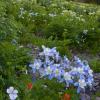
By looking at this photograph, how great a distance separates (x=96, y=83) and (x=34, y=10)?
5795mm

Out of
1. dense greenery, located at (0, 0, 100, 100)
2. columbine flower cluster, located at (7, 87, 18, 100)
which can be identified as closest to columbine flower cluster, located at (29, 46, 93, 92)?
dense greenery, located at (0, 0, 100, 100)

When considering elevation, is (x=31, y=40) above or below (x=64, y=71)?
below

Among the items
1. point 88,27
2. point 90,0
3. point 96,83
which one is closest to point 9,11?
point 88,27

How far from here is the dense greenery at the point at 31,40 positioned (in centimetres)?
472

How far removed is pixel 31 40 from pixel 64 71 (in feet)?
9.50

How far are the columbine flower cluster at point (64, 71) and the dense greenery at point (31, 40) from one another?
12 cm

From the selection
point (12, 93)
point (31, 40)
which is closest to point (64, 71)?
point (12, 93)

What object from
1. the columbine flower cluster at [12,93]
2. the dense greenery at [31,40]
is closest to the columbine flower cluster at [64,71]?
the dense greenery at [31,40]

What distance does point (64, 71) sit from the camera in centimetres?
492

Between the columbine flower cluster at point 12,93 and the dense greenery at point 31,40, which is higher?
the columbine flower cluster at point 12,93

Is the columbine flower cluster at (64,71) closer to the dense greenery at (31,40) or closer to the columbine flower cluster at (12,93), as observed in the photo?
the dense greenery at (31,40)

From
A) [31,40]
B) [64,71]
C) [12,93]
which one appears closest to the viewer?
[12,93]

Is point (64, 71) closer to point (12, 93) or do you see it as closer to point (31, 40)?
point (12, 93)

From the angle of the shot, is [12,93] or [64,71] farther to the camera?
[64,71]
